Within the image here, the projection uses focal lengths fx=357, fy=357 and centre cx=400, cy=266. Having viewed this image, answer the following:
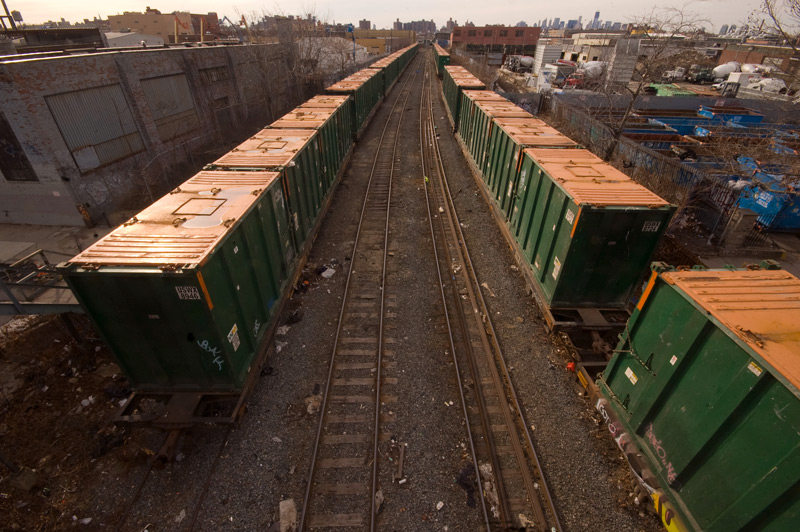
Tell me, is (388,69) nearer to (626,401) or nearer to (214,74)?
(214,74)

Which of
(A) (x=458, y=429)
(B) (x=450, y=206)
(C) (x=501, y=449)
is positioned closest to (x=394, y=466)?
(A) (x=458, y=429)

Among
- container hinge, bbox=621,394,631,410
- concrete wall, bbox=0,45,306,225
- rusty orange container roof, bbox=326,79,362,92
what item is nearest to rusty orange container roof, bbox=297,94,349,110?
rusty orange container roof, bbox=326,79,362,92

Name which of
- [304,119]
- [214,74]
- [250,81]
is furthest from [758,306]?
[250,81]

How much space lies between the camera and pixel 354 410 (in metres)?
6.73

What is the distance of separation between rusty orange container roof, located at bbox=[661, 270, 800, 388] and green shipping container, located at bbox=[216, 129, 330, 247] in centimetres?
815

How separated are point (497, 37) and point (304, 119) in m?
94.5

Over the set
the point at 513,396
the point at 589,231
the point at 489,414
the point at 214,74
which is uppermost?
the point at 214,74

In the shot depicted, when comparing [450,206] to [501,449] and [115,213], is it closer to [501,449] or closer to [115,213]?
[501,449]

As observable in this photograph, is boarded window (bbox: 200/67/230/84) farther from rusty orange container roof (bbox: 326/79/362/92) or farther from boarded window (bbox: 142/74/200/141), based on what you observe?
rusty orange container roof (bbox: 326/79/362/92)

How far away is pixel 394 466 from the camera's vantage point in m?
5.86

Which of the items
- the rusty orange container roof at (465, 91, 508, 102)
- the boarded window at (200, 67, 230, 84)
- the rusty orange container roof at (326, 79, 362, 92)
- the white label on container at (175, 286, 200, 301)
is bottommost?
the white label on container at (175, 286, 200, 301)

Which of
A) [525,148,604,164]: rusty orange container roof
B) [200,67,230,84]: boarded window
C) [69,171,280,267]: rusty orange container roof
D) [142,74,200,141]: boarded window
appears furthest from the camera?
[200,67,230,84]: boarded window

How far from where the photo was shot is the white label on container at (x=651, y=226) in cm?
692

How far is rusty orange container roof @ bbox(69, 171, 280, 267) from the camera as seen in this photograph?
5.01 m
